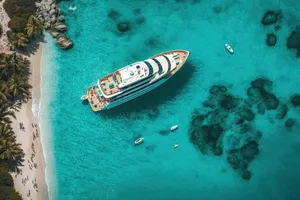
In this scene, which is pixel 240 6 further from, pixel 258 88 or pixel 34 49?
pixel 34 49

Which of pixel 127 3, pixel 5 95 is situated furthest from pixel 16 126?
pixel 127 3

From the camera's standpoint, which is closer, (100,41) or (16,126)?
(16,126)

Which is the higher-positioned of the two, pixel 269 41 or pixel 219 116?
pixel 269 41

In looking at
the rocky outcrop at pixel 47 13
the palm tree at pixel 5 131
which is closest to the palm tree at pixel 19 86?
the palm tree at pixel 5 131

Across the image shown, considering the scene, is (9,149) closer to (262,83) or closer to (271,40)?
(262,83)

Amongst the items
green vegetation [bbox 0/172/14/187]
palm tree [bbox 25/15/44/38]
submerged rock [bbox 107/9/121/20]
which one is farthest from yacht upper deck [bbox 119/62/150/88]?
green vegetation [bbox 0/172/14/187]

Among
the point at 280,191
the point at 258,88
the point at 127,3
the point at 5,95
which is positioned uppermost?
the point at 127,3
